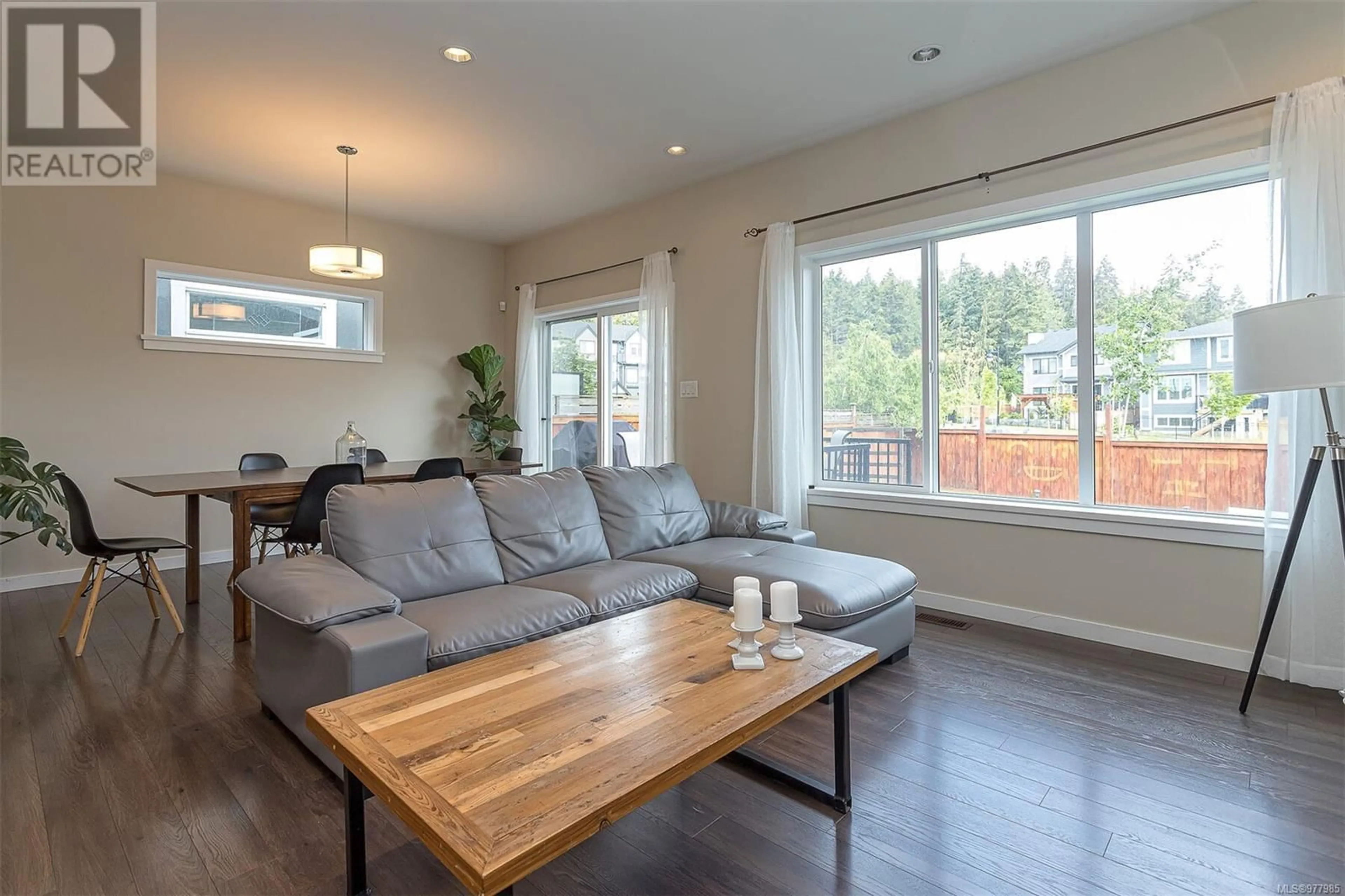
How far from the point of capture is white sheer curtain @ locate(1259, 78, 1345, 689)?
2.62 m

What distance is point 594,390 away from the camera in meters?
6.16

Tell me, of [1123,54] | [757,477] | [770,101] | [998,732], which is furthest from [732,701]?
[1123,54]

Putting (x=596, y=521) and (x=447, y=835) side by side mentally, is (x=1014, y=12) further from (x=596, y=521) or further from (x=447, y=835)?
(x=447, y=835)

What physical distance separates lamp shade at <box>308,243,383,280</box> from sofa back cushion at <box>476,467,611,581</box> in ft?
6.45

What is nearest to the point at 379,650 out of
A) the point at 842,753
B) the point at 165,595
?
the point at 842,753

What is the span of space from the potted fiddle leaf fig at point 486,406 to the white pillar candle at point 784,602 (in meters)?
4.70

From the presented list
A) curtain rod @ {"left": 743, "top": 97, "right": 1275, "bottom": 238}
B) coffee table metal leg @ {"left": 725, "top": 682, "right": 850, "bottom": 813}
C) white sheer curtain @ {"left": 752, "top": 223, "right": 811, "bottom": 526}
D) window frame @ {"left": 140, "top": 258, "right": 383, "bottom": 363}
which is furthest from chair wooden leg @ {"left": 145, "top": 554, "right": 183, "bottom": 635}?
curtain rod @ {"left": 743, "top": 97, "right": 1275, "bottom": 238}

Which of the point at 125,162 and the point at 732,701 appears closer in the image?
the point at 732,701

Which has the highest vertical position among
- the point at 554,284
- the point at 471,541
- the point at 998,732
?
the point at 554,284

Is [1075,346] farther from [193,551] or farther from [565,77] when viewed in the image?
[193,551]

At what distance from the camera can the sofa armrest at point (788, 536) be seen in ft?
11.8

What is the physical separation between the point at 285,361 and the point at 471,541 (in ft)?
12.1

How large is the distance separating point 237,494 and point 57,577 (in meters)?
2.37

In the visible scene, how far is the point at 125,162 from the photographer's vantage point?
4.49 m
